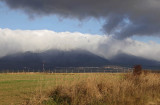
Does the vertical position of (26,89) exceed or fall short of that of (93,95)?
it falls short

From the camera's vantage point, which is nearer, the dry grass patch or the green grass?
the dry grass patch

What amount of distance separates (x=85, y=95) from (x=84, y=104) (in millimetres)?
974

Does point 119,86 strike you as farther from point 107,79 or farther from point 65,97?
point 65,97

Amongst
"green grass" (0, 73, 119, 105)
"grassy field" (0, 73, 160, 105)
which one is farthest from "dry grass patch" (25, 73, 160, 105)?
"green grass" (0, 73, 119, 105)

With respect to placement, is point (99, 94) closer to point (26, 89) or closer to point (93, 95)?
point (93, 95)

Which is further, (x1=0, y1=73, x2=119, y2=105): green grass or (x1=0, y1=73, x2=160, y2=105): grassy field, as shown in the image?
(x1=0, y1=73, x2=119, y2=105): green grass

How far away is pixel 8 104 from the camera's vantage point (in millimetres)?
14039

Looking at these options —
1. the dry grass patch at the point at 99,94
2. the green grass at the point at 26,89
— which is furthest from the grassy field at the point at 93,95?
the green grass at the point at 26,89

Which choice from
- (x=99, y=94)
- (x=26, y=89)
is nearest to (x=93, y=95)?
(x=99, y=94)

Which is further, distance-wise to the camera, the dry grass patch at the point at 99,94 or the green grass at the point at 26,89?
the green grass at the point at 26,89

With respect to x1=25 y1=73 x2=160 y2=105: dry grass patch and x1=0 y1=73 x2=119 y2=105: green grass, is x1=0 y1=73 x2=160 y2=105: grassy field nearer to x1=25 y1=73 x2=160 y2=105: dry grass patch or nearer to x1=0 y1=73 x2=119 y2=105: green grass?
x1=25 y1=73 x2=160 y2=105: dry grass patch

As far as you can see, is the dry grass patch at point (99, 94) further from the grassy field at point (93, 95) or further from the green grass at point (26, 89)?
the green grass at point (26, 89)

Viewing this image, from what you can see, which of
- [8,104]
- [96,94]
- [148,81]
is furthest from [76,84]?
[148,81]

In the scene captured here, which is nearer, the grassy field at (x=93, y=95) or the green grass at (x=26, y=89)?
the grassy field at (x=93, y=95)
